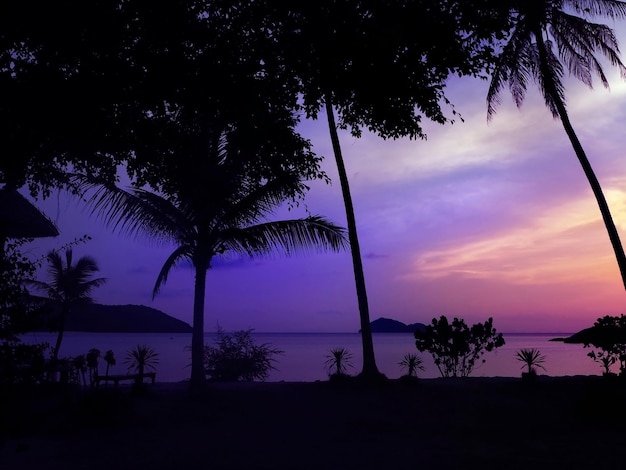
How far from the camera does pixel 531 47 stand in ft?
54.7

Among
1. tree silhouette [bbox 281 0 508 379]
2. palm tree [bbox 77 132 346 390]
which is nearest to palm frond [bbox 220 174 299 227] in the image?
palm tree [bbox 77 132 346 390]

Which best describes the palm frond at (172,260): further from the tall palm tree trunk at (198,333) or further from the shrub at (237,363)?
the shrub at (237,363)

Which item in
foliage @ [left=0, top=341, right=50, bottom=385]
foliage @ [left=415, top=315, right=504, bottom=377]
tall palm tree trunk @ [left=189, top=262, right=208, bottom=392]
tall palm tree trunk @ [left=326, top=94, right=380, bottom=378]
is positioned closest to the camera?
foliage @ [left=0, top=341, right=50, bottom=385]

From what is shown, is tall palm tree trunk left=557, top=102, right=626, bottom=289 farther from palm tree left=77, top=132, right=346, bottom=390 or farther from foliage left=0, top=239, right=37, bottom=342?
foliage left=0, top=239, right=37, bottom=342

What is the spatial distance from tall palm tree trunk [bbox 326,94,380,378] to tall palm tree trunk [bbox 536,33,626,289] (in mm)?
6568

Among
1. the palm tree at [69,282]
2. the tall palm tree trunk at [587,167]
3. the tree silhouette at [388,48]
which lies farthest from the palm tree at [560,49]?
the palm tree at [69,282]

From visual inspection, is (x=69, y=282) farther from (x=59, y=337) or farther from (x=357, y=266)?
(x=357, y=266)

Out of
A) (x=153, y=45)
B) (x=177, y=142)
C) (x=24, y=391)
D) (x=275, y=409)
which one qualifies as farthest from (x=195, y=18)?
(x=275, y=409)

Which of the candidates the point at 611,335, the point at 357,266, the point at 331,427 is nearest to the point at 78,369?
the point at 331,427

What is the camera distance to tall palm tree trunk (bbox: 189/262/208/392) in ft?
43.4

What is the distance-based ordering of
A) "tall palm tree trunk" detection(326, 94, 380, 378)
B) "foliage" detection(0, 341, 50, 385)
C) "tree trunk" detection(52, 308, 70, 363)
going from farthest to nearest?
"tall palm tree trunk" detection(326, 94, 380, 378), "tree trunk" detection(52, 308, 70, 363), "foliage" detection(0, 341, 50, 385)

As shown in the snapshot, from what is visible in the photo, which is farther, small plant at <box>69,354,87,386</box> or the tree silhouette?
small plant at <box>69,354,87,386</box>

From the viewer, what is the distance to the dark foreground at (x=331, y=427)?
790cm

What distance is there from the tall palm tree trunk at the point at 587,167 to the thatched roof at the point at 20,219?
1389 centimetres
